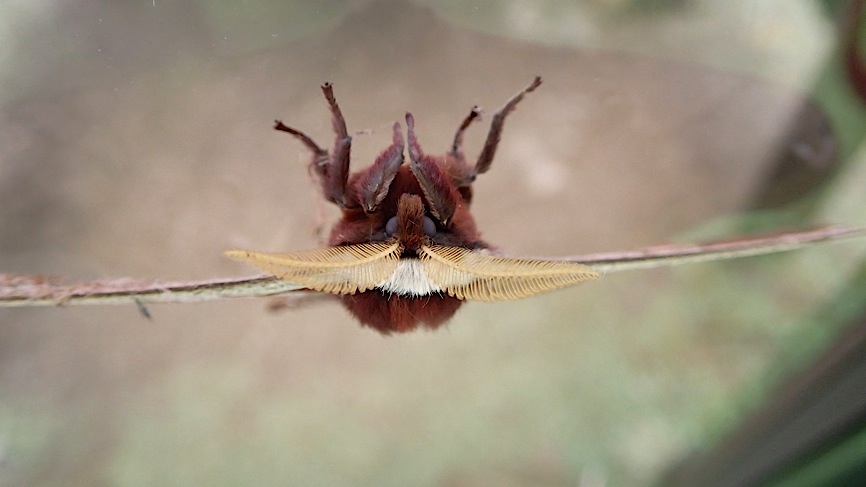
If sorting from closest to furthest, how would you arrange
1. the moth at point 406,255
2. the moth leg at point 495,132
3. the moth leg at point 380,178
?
the moth at point 406,255, the moth leg at point 380,178, the moth leg at point 495,132

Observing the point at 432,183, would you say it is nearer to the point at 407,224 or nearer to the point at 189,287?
the point at 407,224

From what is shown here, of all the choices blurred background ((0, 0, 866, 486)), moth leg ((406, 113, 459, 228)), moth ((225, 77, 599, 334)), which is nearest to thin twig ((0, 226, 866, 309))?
moth ((225, 77, 599, 334))

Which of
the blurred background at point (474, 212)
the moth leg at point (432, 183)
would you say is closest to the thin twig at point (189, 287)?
the moth leg at point (432, 183)

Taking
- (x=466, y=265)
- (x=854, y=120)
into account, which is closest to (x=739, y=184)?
(x=854, y=120)

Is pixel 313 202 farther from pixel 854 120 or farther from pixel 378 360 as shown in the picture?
pixel 854 120

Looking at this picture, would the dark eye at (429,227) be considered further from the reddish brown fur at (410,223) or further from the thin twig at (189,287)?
the thin twig at (189,287)

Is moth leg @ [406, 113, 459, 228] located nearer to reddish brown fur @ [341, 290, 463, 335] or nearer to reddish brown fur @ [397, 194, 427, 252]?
reddish brown fur @ [397, 194, 427, 252]
